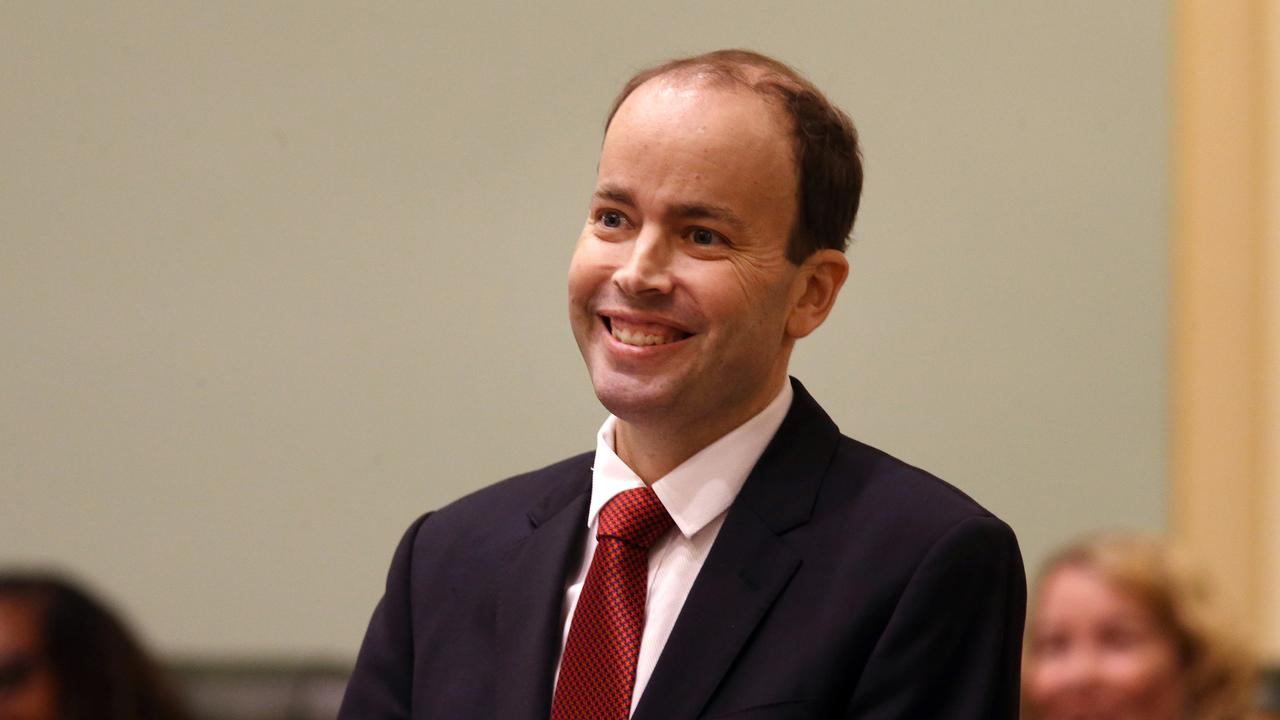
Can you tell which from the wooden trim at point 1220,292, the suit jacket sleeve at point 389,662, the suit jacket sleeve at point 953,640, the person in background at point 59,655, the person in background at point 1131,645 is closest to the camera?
the person in background at point 59,655

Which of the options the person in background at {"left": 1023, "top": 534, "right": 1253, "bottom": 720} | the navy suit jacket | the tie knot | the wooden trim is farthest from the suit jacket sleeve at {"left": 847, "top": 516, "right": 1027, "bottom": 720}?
the wooden trim

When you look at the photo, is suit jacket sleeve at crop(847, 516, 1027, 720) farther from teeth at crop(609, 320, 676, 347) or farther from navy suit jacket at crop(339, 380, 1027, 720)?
teeth at crop(609, 320, 676, 347)

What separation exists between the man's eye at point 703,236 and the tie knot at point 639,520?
0.24m

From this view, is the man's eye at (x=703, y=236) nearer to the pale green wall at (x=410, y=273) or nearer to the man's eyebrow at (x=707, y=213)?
the man's eyebrow at (x=707, y=213)

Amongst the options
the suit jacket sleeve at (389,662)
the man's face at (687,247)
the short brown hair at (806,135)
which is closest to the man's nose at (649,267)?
the man's face at (687,247)

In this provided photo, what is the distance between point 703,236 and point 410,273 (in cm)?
190

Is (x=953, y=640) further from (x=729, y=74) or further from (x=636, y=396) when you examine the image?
(x=729, y=74)

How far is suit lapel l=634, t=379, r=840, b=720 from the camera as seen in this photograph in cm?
151

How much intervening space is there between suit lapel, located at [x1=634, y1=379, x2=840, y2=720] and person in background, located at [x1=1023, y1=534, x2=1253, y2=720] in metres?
0.92

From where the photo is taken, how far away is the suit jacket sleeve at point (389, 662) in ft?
5.54

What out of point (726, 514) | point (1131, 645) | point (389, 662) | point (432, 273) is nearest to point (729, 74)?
point (726, 514)

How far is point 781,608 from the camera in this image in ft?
5.05

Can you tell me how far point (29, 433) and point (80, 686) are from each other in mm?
2426

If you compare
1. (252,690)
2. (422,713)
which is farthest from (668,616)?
(252,690)
